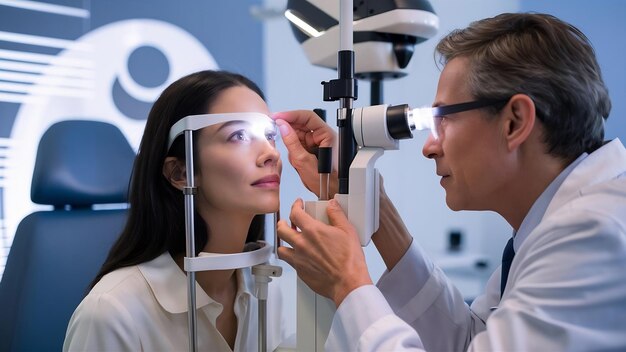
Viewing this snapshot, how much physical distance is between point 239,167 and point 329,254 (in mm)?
376

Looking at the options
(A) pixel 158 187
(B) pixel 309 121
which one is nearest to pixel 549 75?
(B) pixel 309 121

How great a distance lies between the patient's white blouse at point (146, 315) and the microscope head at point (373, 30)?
0.86 meters

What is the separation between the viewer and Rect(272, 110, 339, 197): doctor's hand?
52.3 inches

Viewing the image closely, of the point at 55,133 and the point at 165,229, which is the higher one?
the point at 55,133

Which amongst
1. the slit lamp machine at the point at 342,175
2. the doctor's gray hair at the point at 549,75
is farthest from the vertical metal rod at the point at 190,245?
the doctor's gray hair at the point at 549,75

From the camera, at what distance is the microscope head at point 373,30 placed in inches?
59.5

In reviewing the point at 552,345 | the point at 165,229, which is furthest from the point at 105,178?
the point at 552,345

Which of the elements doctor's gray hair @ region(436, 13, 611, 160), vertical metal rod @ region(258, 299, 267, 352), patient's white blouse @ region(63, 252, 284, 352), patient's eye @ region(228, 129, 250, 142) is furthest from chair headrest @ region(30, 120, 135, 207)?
doctor's gray hair @ region(436, 13, 611, 160)

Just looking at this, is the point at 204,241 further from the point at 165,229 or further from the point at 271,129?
the point at 271,129

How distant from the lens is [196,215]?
4.42 feet

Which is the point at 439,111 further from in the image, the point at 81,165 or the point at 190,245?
the point at 81,165

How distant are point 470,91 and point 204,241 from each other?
2.67ft

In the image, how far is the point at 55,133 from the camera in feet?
5.10

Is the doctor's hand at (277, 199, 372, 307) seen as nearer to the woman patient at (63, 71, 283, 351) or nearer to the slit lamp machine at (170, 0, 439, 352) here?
the slit lamp machine at (170, 0, 439, 352)
